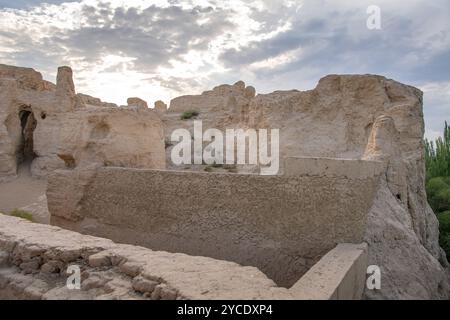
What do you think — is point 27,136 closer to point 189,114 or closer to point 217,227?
point 189,114

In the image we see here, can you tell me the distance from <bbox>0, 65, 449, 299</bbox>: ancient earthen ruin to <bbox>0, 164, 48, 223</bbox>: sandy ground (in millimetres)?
5936

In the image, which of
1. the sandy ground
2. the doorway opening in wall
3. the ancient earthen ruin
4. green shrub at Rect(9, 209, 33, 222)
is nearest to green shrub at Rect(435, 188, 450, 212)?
the ancient earthen ruin

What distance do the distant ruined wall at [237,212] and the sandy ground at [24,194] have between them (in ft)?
22.1

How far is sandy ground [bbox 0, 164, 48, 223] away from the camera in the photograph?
37.6ft

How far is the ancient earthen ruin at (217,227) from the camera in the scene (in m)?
2.83

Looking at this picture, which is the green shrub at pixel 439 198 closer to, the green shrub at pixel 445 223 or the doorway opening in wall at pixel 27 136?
the green shrub at pixel 445 223

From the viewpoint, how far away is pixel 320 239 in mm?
3873

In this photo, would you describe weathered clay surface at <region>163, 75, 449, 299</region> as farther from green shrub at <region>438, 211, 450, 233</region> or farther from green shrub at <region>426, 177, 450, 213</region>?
green shrub at <region>426, 177, 450, 213</region>

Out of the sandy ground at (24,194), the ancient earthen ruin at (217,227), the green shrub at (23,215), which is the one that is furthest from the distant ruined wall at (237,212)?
the sandy ground at (24,194)

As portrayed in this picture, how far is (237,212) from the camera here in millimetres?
4320

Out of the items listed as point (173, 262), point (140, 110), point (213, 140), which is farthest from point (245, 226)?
point (213, 140)

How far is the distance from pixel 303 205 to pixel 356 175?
0.69 meters

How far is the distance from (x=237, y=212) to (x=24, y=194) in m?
12.3

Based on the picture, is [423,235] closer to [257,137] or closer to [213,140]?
[257,137]
